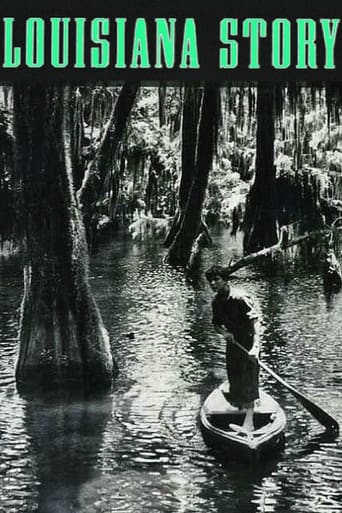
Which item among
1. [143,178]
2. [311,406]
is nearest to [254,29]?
[143,178]

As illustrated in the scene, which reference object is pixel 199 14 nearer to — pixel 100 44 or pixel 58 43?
pixel 100 44

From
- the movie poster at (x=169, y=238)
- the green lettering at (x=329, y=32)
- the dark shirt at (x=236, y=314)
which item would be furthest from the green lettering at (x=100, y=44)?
the dark shirt at (x=236, y=314)

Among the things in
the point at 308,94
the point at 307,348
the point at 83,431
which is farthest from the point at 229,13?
the point at 83,431

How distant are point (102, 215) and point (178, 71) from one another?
1.21 m

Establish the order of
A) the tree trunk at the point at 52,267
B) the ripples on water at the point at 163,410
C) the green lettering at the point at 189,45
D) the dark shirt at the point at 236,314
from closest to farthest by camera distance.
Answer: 1. the ripples on water at the point at 163,410
2. the green lettering at the point at 189,45
3. the dark shirt at the point at 236,314
4. the tree trunk at the point at 52,267

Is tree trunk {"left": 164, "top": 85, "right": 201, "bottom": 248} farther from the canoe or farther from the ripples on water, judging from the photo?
the canoe

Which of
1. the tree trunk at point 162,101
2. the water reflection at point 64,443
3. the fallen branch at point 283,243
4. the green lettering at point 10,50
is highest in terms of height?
the green lettering at point 10,50

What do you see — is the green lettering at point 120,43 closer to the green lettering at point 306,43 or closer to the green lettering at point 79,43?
the green lettering at point 79,43

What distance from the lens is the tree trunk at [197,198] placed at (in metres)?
6.81

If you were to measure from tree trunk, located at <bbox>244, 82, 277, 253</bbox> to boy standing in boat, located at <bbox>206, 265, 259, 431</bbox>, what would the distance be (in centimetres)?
36

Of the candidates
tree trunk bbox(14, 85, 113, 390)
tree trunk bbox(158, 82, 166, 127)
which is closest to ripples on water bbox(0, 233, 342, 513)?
tree trunk bbox(14, 85, 113, 390)

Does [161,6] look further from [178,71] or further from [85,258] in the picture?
[85,258]

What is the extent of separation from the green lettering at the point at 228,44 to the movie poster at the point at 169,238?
2cm

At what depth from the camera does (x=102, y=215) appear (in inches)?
272
